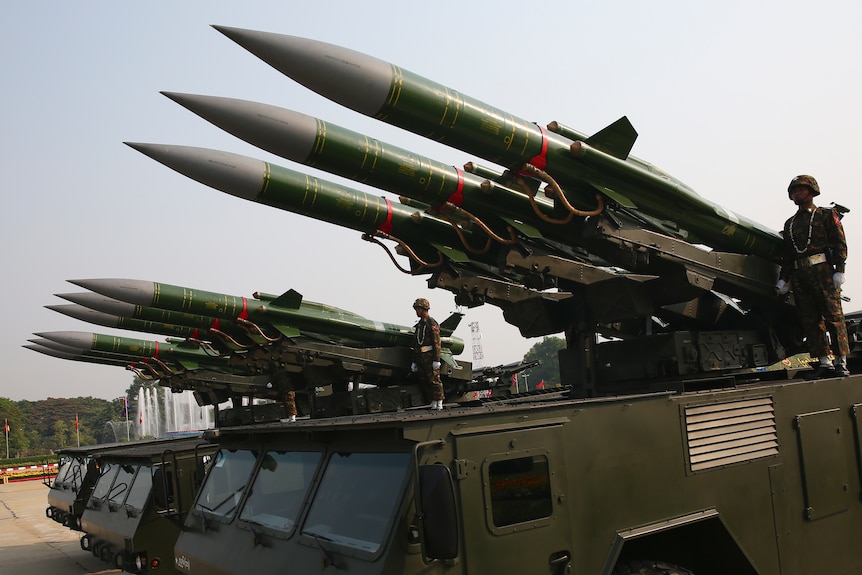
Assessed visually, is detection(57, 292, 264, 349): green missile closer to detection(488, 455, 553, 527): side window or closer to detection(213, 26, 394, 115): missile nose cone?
detection(213, 26, 394, 115): missile nose cone

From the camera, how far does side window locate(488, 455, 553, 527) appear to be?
2965 mm

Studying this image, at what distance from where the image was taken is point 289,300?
525 inches

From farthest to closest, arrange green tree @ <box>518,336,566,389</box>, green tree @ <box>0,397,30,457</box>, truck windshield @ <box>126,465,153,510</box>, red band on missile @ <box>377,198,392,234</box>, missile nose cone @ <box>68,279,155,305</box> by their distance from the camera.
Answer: green tree @ <box>518,336,566,389</box>
green tree @ <box>0,397,30,457</box>
missile nose cone @ <box>68,279,155,305</box>
red band on missile @ <box>377,198,392,234</box>
truck windshield @ <box>126,465,153,510</box>

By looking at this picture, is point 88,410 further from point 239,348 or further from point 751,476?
point 751,476

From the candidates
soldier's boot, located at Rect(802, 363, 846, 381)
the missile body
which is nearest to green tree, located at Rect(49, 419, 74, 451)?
the missile body

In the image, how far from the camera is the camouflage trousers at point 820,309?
208 inches

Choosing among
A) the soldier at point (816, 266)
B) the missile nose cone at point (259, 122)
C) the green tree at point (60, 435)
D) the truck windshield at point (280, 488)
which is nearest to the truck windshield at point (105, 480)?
the missile nose cone at point (259, 122)

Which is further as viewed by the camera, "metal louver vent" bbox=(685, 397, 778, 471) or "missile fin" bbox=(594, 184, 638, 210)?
"missile fin" bbox=(594, 184, 638, 210)

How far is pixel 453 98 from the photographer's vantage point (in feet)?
21.6

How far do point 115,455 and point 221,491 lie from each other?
4.88 meters

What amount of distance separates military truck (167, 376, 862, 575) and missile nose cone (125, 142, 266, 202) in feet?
13.8

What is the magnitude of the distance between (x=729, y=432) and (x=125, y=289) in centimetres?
1126

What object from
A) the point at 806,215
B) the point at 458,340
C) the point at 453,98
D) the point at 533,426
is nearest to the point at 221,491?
the point at 533,426

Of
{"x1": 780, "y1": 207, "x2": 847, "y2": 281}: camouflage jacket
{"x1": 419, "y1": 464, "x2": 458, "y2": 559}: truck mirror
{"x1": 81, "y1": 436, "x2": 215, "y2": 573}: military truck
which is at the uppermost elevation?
{"x1": 780, "y1": 207, "x2": 847, "y2": 281}: camouflage jacket
